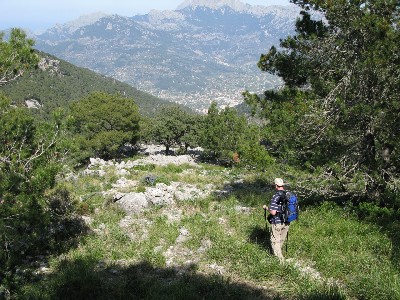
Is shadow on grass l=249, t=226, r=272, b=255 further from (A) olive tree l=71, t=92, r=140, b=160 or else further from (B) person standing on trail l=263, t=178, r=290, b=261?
(A) olive tree l=71, t=92, r=140, b=160

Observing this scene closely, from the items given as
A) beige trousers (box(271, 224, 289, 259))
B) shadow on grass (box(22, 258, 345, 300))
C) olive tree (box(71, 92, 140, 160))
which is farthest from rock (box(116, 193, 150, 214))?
olive tree (box(71, 92, 140, 160))

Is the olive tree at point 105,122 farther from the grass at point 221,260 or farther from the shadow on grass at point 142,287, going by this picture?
the shadow on grass at point 142,287

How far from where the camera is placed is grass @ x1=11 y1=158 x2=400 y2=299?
7864mm

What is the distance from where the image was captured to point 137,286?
27.1 ft

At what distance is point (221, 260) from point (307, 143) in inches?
206

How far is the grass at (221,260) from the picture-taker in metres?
7.86

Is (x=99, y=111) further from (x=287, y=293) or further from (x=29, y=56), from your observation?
(x=287, y=293)

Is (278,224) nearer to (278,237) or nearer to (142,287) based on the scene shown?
(278,237)

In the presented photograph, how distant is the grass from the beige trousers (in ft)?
1.01

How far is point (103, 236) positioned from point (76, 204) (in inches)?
95.8

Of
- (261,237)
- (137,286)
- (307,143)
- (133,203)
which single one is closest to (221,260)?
(261,237)

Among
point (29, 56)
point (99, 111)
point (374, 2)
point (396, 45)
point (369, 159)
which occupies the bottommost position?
point (99, 111)

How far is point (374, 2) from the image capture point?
10906 mm

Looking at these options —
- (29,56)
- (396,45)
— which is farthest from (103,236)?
(396,45)
